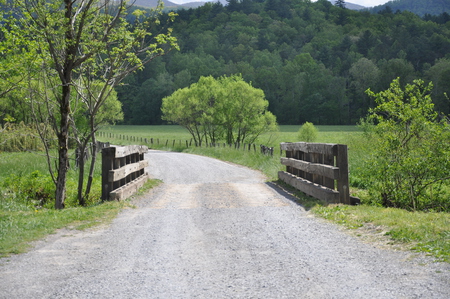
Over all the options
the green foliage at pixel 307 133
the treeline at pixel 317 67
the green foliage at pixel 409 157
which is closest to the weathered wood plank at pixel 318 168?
the green foliage at pixel 409 157

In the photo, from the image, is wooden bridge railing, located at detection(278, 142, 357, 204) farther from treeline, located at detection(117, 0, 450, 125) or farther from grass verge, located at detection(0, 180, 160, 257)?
treeline, located at detection(117, 0, 450, 125)

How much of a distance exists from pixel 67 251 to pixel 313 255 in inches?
127

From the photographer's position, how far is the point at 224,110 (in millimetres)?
53125

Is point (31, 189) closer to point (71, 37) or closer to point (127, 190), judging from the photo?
point (127, 190)

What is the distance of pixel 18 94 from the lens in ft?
41.5

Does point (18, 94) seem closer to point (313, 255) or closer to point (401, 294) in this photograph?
point (313, 255)

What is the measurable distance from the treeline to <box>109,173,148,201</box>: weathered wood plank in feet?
243

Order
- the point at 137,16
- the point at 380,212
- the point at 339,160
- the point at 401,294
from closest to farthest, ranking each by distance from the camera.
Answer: the point at 401,294
the point at 380,212
the point at 339,160
the point at 137,16

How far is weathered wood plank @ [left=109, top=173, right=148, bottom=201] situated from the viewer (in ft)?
34.2

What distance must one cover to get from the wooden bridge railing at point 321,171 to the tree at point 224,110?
37.9 m

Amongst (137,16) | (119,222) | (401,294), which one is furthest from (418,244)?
(137,16)

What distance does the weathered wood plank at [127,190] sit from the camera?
10438mm

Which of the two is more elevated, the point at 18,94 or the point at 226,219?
the point at 18,94

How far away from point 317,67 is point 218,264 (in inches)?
4912
